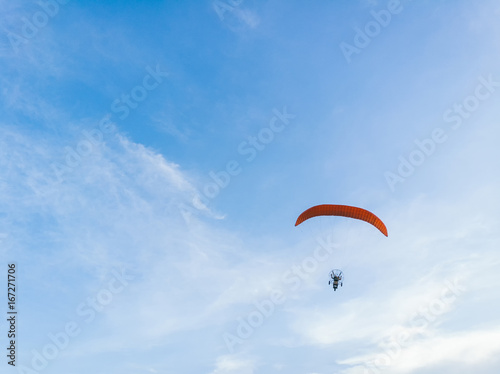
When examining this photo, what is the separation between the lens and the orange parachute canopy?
4847 cm

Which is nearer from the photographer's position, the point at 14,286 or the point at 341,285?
the point at 14,286

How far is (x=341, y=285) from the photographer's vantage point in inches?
2205

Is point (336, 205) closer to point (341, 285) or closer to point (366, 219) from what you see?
point (366, 219)

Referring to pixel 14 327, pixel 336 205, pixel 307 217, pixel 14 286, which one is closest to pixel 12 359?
pixel 14 327

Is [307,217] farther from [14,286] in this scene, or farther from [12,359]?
[12,359]

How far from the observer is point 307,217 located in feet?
164

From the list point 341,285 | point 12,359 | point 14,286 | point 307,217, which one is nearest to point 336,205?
point 307,217

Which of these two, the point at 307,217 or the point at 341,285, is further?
the point at 341,285

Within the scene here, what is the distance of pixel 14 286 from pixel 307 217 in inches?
1276

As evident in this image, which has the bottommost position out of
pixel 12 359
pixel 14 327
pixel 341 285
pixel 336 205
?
pixel 12 359

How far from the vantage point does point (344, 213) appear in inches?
1938

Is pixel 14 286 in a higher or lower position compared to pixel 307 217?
lower

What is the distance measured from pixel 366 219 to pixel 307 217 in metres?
6.43

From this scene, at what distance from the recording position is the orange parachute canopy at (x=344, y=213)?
159 ft
